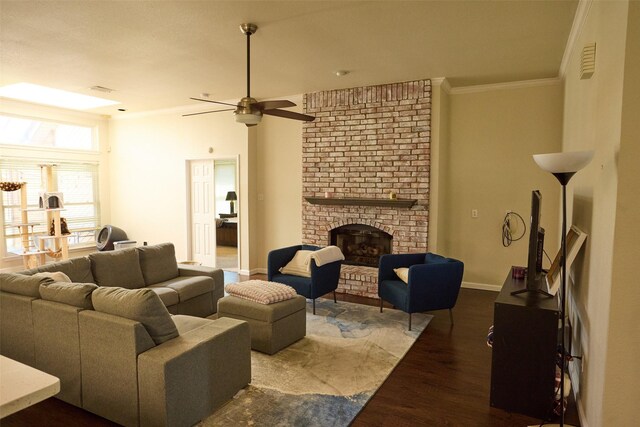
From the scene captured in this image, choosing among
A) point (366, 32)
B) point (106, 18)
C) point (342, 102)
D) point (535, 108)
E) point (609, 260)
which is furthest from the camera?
point (342, 102)

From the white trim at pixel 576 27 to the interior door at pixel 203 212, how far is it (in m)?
5.54

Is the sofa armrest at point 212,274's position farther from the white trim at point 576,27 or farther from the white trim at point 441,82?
the white trim at point 576,27

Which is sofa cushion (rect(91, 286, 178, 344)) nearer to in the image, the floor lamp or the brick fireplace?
the floor lamp

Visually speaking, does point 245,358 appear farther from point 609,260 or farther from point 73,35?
point 73,35

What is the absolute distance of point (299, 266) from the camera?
482cm

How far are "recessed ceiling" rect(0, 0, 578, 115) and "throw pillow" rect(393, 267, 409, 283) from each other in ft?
7.81

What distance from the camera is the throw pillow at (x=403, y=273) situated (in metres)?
4.37

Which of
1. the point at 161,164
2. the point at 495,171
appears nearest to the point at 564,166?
the point at 495,171

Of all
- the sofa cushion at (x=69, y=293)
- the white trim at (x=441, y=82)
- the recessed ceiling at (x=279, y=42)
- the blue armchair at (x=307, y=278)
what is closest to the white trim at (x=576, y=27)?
the recessed ceiling at (x=279, y=42)

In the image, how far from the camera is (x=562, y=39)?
12.8ft

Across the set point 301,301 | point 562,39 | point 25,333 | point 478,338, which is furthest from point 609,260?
point 25,333

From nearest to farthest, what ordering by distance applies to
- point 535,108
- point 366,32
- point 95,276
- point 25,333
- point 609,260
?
point 609,260
point 25,333
point 366,32
point 95,276
point 535,108

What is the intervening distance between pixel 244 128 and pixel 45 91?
331cm

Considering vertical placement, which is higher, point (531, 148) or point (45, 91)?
point (45, 91)
